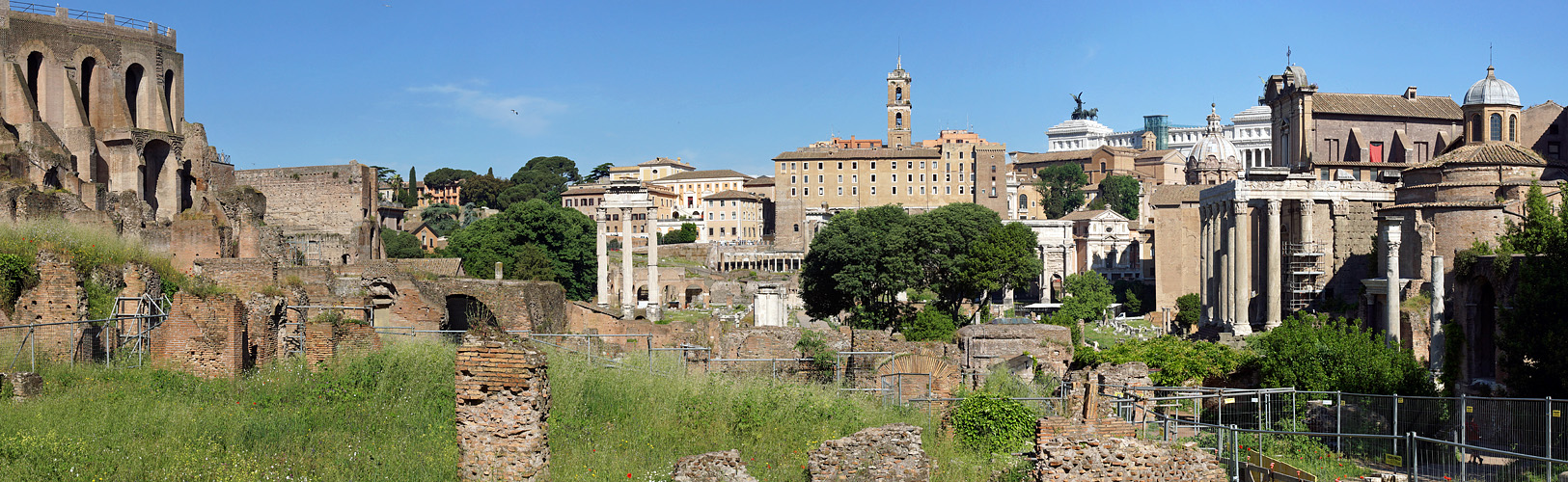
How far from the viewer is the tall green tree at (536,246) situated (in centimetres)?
5309

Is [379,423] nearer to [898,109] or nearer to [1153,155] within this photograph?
[898,109]

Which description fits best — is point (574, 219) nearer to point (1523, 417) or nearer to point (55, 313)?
point (55, 313)

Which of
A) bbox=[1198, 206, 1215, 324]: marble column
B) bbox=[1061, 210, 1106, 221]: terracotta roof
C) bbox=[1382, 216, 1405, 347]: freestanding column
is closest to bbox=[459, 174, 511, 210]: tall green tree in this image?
bbox=[1061, 210, 1106, 221]: terracotta roof

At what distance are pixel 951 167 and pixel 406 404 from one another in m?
94.1

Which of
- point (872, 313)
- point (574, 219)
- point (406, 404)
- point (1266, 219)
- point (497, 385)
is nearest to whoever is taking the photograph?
point (497, 385)

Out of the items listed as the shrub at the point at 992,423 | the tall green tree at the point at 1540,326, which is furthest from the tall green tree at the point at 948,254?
the shrub at the point at 992,423

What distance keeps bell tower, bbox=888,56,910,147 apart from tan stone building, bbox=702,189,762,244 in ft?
47.2

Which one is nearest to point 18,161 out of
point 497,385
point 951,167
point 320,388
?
point 320,388

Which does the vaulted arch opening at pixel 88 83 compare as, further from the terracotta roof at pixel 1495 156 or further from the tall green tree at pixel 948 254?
the terracotta roof at pixel 1495 156

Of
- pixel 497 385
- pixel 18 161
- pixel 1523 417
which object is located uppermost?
pixel 18 161

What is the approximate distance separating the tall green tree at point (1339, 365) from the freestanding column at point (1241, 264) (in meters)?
22.3

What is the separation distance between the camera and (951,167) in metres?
106

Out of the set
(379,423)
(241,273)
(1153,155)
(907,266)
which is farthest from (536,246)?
(1153,155)

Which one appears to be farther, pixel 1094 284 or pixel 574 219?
pixel 1094 284
